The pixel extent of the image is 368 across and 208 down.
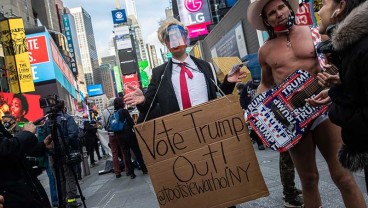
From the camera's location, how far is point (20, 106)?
2303cm

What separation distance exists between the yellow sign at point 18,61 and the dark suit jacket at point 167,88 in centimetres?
2456

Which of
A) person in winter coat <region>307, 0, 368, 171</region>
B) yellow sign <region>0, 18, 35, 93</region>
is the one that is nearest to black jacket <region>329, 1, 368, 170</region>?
person in winter coat <region>307, 0, 368, 171</region>

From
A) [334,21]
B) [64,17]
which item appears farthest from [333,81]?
[64,17]

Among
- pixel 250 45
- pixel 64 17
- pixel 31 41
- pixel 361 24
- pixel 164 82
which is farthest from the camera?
pixel 64 17

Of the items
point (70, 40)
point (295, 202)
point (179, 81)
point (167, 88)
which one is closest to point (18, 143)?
point (167, 88)

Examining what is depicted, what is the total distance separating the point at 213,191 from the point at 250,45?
64.4 ft

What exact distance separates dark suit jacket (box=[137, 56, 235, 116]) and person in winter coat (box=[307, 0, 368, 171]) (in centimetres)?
144

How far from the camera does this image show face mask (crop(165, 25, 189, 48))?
11.5ft

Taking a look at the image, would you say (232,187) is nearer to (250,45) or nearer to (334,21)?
(334,21)

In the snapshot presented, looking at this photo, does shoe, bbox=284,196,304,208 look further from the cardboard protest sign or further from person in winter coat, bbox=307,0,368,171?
person in winter coat, bbox=307,0,368,171

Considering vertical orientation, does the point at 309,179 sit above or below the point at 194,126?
below

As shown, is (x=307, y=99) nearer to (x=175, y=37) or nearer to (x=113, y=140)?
(x=175, y=37)

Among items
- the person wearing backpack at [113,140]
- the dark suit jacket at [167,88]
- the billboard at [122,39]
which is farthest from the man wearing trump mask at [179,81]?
the billboard at [122,39]

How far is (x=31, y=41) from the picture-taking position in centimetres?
4234
